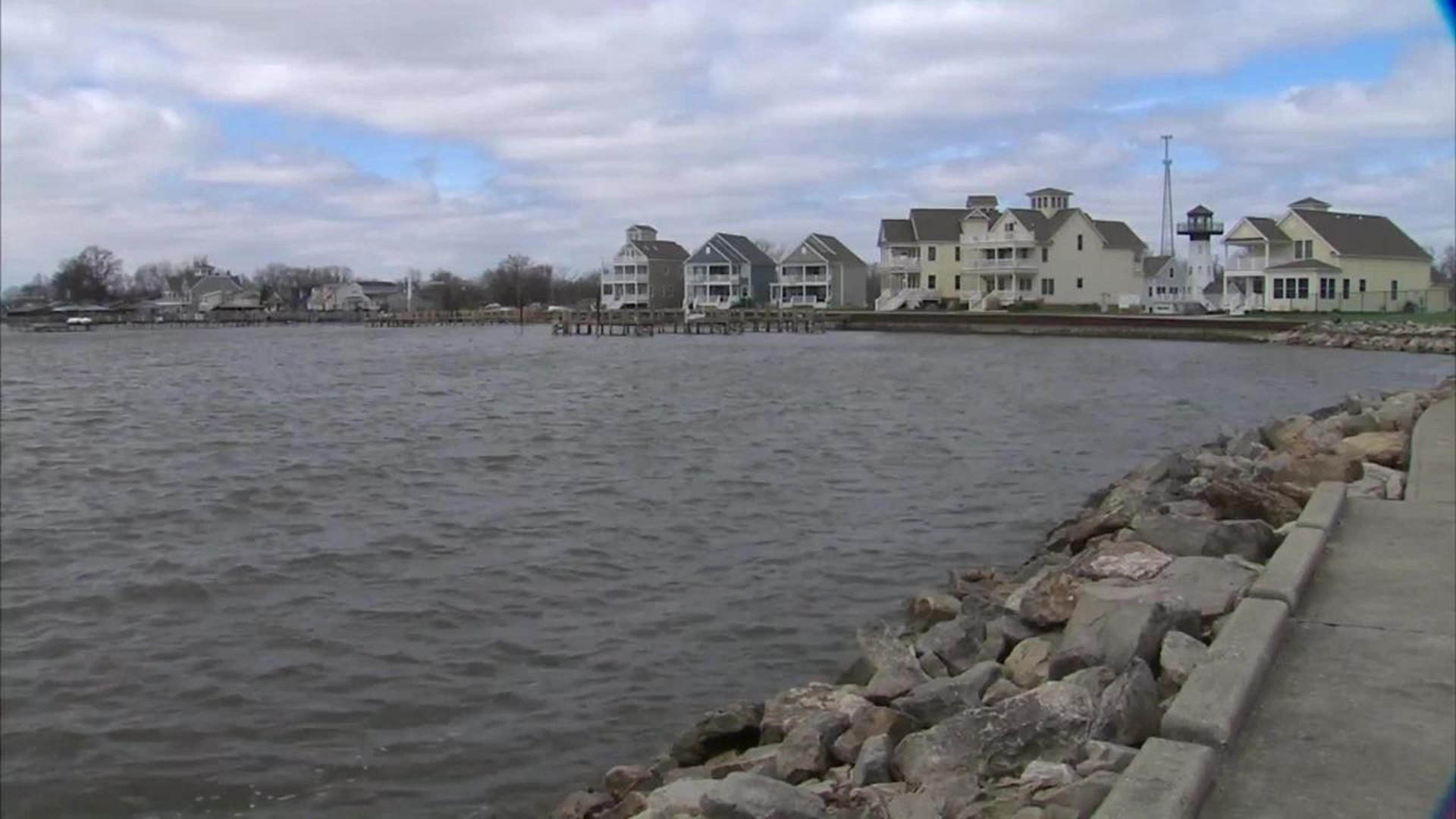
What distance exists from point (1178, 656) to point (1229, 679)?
Result: 559 mm

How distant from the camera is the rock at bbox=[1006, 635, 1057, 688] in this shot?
20.3ft

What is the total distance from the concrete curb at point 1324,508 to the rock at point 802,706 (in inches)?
125

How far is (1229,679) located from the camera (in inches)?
183

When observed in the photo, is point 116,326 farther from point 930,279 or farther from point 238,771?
point 238,771

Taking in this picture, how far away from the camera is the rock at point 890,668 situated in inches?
Answer: 251

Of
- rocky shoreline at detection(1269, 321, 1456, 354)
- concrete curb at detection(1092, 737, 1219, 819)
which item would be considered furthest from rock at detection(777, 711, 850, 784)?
rocky shoreline at detection(1269, 321, 1456, 354)

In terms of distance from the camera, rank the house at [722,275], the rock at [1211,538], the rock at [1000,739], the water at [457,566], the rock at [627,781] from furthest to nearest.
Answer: the house at [722,275]
the rock at [1211,538]
the water at [457,566]
the rock at [627,781]
the rock at [1000,739]

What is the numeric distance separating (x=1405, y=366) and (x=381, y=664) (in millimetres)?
39966

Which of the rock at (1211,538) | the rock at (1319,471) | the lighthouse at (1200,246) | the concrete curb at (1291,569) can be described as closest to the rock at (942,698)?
the concrete curb at (1291,569)

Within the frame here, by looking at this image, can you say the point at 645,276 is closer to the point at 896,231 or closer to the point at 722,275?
the point at 722,275

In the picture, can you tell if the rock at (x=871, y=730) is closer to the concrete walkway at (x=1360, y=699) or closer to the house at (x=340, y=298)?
the concrete walkway at (x=1360, y=699)

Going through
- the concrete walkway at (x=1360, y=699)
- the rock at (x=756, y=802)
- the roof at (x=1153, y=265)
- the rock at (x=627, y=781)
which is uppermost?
the roof at (x=1153, y=265)

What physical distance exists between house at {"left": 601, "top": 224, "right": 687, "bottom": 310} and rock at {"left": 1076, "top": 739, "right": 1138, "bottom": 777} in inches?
4109

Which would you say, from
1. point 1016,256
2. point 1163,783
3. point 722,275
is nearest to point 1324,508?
point 1163,783
